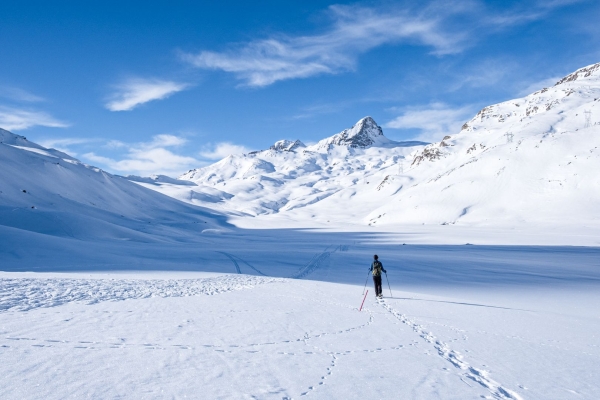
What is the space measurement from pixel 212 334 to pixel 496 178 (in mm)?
90967

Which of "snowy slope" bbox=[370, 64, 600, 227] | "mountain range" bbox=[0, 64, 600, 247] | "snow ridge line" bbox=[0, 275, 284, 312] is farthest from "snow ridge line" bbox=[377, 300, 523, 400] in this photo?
"snowy slope" bbox=[370, 64, 600, 227]

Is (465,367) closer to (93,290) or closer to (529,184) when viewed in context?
(93,290)

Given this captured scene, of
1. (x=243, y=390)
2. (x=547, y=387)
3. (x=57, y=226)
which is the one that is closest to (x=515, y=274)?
(x=547, y=387)

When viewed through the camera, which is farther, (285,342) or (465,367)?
(285,342)

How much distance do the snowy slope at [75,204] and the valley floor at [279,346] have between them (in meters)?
22.9

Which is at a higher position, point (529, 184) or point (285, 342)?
point (529, 184)

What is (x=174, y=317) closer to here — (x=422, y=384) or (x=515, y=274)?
(x=422, y=384)

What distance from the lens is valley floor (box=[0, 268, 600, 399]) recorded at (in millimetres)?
5980

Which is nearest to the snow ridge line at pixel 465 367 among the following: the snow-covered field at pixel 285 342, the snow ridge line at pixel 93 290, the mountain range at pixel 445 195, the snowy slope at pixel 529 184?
the snow-covered field at pixel 285 342

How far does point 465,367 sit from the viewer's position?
24.4ft

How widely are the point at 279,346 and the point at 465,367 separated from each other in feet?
11.6

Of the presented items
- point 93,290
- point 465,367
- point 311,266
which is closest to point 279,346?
point 465,367

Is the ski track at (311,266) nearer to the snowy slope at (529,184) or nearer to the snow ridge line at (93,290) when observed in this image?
the snow ridge line at (93,290)

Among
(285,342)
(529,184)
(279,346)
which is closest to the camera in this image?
(279,346)
